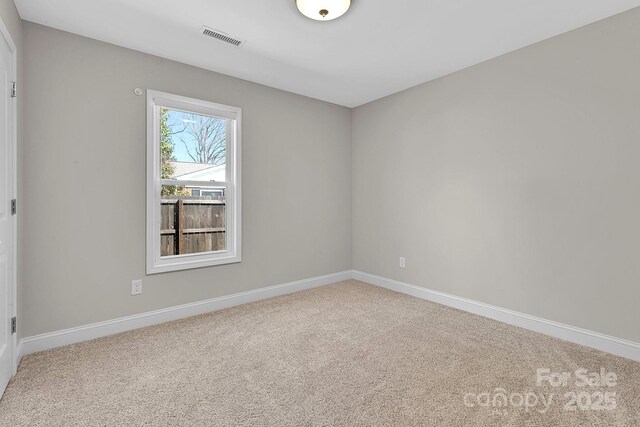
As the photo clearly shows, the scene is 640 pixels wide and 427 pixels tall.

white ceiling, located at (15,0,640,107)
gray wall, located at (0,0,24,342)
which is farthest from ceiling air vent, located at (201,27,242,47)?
gray wall, located at (0,0,24,342)

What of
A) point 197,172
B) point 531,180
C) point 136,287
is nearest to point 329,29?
point 197,172

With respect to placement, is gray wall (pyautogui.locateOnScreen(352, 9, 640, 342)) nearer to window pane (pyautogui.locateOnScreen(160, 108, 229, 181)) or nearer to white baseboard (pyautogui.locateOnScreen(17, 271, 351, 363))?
white baseboard (pyautogui.locateOnScreen(17, 271, 351, 363))

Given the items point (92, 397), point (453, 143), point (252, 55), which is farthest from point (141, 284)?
point (453, 143)

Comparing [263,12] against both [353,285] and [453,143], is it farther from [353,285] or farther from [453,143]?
[353,285]

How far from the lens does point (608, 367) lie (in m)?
2.11

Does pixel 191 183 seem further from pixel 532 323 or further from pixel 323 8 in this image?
pixel 532 323

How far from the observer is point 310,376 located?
2.01 meters

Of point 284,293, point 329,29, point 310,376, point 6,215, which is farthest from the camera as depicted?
point 284,293

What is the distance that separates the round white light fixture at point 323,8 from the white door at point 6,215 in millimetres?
1849

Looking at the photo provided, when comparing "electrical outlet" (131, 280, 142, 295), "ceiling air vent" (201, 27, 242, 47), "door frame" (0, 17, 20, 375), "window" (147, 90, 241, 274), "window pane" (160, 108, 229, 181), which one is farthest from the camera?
"window pane" (160, 108, 229, 181)

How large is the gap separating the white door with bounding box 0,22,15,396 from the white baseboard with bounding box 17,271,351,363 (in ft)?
1.23

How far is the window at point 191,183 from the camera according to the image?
2896 mm

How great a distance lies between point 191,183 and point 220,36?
4.62 feet

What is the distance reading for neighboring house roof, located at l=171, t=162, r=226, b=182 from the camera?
3113mm
